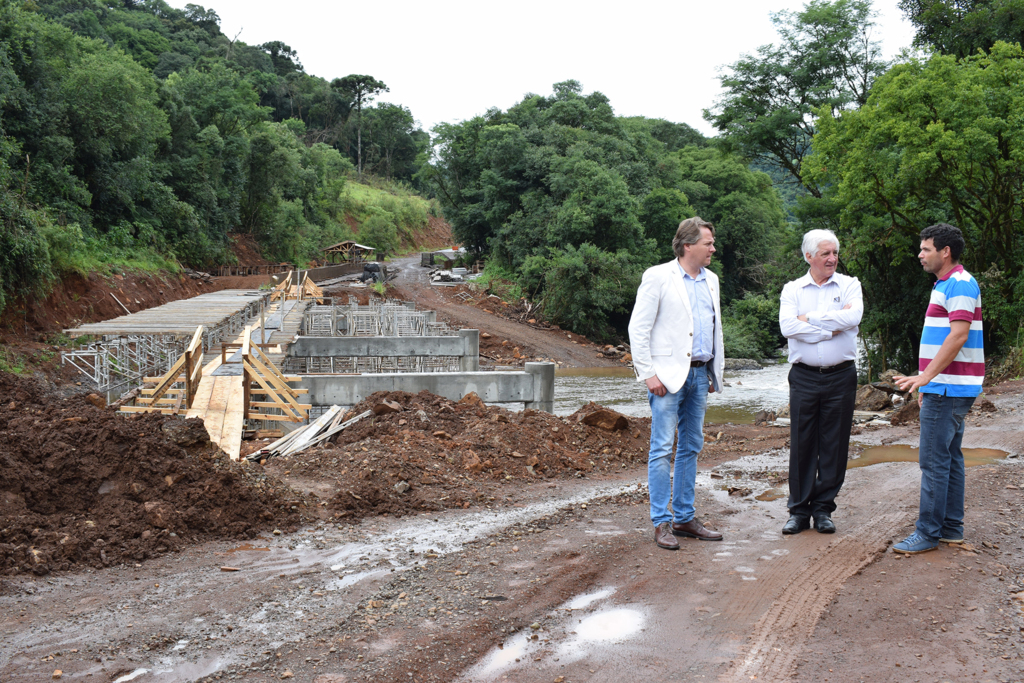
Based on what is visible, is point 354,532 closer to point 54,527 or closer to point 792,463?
point 54,527

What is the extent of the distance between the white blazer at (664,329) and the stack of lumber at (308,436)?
16.9 feet

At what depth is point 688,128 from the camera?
7538cm

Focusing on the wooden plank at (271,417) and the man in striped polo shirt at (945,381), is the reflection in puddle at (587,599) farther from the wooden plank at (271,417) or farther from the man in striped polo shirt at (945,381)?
the wooden plank at (271,417)

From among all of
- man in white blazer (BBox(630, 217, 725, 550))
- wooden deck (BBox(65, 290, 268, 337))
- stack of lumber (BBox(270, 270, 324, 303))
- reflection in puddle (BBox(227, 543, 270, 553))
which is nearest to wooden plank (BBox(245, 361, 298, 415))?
reflection in puddle (BBox(227, 543, 270, 553))

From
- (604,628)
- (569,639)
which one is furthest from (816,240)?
(569,639)

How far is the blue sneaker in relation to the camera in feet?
14.8

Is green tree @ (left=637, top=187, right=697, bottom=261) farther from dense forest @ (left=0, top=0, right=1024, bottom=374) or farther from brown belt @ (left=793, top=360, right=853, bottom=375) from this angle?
brown belt @ (left=793, top=360, right=853, bottom=375)

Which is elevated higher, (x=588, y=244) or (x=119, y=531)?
(x=588, y=244)

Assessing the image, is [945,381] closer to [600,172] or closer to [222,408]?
[222,408]

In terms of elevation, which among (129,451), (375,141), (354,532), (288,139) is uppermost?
(375,141)

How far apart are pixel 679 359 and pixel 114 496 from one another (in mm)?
4366

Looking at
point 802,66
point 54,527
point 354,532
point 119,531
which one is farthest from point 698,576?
point 802,66

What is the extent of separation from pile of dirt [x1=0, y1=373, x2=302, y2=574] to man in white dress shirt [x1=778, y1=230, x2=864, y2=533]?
3851 mm

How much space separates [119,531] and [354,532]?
164cm
